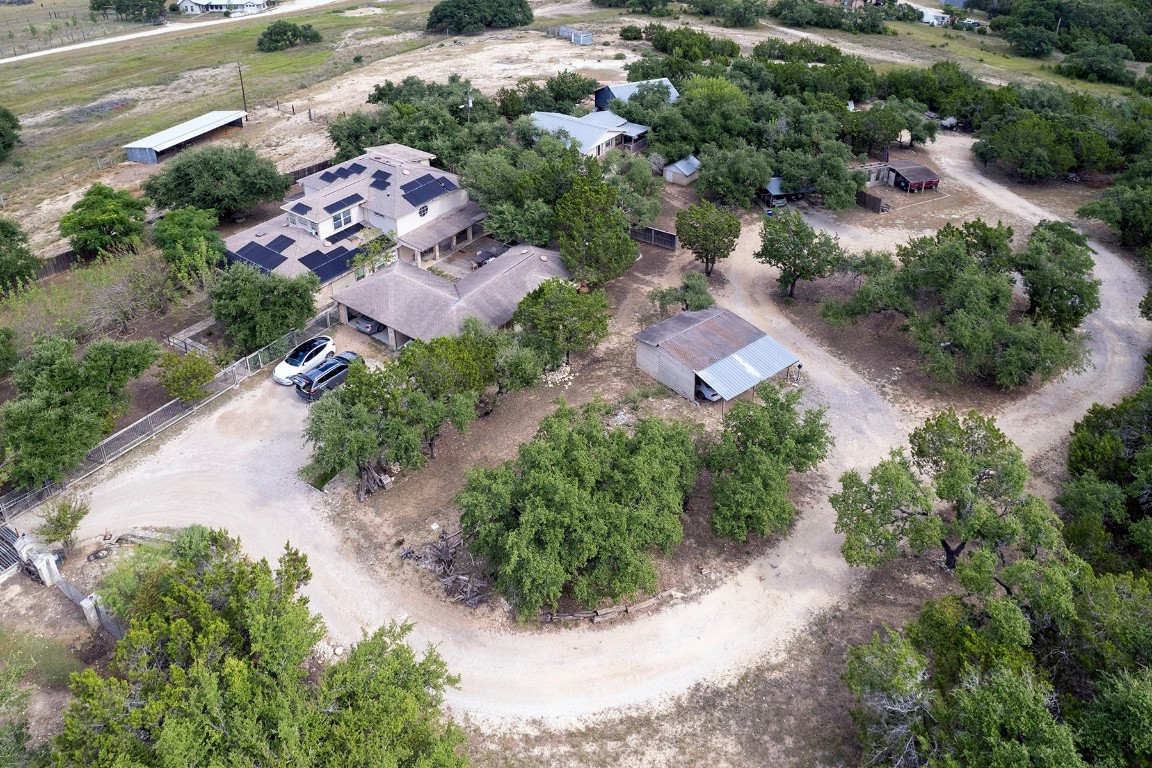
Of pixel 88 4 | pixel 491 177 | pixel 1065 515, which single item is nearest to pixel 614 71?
pixel 491 177

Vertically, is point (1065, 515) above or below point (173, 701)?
below

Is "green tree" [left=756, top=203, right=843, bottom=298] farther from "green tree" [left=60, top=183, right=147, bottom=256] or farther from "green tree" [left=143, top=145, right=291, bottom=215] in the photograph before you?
"green tree" [left=60, top=183, right=147, bottom=256]

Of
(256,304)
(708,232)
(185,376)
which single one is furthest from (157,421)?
(708,232)

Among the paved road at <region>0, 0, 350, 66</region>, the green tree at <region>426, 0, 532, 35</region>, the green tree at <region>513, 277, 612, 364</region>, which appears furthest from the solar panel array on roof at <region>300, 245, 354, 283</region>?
the paved road at <region>0, 0, 350, 66</region>

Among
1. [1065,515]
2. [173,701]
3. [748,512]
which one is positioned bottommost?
[1065,515]

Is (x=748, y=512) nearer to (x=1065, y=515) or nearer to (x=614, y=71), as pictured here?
(x=1065, y=515)

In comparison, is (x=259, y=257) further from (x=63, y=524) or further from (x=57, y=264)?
(x=63, y=524)
